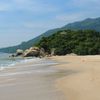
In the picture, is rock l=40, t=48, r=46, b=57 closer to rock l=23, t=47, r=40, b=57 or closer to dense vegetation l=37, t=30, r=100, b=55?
rock l=23, t=47, r=40, b=57

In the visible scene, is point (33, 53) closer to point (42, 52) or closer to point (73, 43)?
point (42, 52)

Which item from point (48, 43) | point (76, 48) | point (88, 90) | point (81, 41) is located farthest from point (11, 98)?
point (48, 43)

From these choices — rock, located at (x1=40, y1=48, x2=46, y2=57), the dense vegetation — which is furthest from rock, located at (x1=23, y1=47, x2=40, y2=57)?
the dense vegetation

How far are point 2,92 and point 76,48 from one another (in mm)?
86469

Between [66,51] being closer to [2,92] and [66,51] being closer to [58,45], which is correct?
[58,45]

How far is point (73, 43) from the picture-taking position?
356 ft

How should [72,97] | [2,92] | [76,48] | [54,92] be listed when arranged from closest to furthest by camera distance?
1. [72,97]
2. [54,92]
3. [2,92]
4. [76,48]

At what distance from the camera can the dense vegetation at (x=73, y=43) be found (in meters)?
93.8

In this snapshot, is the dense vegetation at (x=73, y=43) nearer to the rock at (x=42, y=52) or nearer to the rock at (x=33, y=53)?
the rock at (x=42, y=52)

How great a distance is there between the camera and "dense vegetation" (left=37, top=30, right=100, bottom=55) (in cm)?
9381

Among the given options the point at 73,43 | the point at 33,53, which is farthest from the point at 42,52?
the point at 73,43

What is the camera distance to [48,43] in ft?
385

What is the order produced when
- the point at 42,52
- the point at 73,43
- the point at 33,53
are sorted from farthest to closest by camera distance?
the point at 73,43 → the point at 42,52 → the point at 33,53

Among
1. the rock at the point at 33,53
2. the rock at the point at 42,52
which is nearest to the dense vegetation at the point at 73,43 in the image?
the rock at the point at 42,52
